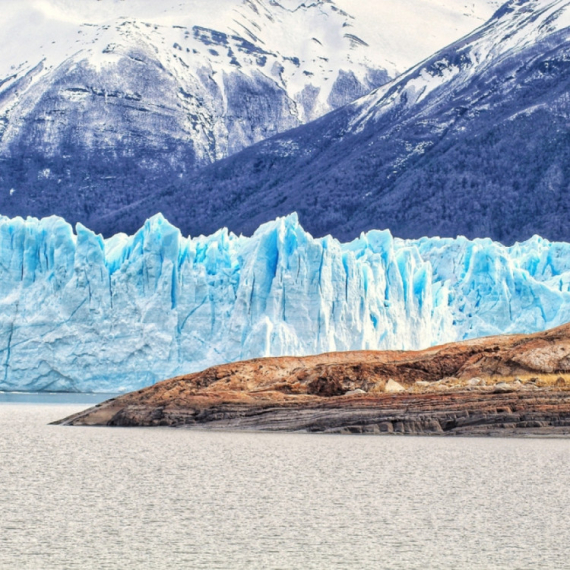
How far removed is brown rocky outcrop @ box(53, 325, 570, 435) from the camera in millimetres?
18812

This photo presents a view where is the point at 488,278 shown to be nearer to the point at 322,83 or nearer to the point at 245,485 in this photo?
Answer: the point at 245,485

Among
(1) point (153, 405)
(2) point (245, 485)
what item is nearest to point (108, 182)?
(1) point (153, 405)

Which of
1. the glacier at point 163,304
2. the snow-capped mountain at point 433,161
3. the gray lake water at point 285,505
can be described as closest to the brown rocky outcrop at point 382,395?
the gray lake water at point 285,505

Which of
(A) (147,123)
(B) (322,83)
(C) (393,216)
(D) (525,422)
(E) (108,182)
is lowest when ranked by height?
(D) (525,422)

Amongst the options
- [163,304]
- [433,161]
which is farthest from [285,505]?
[433,161]

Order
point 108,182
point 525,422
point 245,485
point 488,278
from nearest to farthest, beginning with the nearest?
1. point 245,485
2. point 525,422
3. point 488,278
4. point 108,182

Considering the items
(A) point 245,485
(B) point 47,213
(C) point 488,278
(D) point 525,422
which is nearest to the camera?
(A) point 245,485

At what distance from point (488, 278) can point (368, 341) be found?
11.2 meters

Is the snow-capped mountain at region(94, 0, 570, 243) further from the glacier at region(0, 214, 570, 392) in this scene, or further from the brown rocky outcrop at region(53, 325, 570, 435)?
the brown rocky outcrop at region(53, 325, 570, 435)

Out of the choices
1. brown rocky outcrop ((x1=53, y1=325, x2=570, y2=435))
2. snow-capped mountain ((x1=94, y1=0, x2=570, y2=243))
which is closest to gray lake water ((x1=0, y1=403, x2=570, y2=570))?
brown rocky outcrop ((x1=53, y1=325, x2=570, y2=435))

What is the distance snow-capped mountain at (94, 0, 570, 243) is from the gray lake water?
8447 centimetres

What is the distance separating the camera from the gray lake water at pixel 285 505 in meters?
8.50

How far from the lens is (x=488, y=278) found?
47406mm

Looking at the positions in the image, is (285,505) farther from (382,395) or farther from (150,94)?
(150,94)
